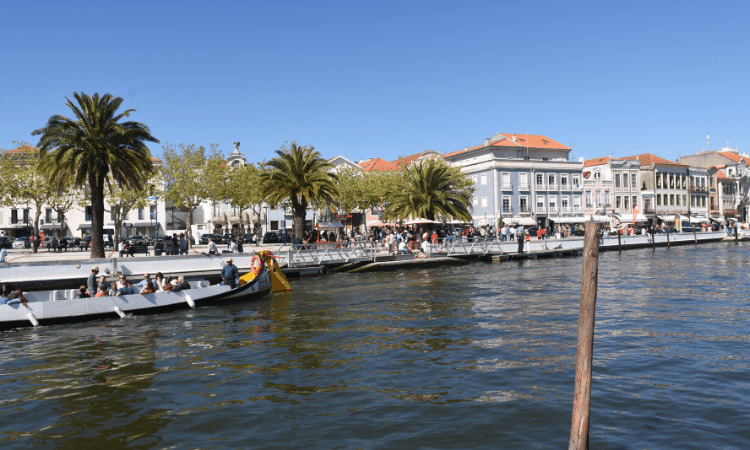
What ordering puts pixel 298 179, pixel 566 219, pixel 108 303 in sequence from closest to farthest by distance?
pixel 108 303 < pixel 298 179 < pixel 566 219

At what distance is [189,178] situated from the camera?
55.4 m

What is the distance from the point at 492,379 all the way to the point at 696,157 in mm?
119425

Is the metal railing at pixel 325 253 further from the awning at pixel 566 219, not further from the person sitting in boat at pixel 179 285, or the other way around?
the awning at pixel 566 219

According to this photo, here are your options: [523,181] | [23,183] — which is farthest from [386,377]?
[523,181]

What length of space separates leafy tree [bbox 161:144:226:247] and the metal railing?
816 inches

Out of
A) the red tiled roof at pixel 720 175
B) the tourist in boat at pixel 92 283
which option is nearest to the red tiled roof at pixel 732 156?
the red tiled roof at pixel 720 175

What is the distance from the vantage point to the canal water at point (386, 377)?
902 centimetres

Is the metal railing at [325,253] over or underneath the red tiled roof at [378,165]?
underneath

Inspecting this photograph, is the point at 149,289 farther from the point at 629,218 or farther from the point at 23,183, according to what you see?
the point at 629,218

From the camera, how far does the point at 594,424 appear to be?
9.09 m

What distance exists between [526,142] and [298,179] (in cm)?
4894

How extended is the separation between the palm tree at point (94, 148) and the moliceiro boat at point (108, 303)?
12449 mm

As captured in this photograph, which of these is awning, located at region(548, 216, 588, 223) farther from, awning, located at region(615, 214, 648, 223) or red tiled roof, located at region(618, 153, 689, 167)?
red tiled roof, located at region(618, 153, 689, 167)

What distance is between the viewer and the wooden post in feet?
23.5
